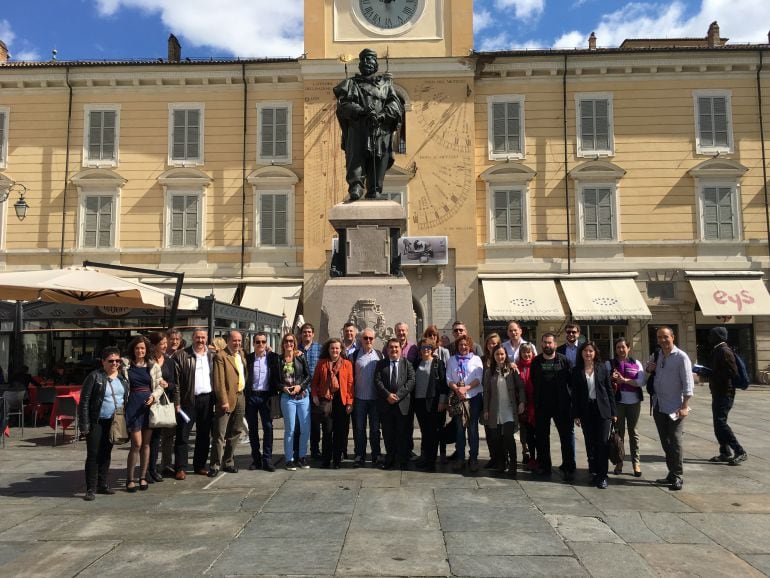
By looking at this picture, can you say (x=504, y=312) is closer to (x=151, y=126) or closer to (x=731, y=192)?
(x=731, y=192)

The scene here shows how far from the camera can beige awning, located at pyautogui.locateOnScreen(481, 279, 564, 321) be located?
2078 cm

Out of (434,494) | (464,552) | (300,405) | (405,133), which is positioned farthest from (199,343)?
(405,133)

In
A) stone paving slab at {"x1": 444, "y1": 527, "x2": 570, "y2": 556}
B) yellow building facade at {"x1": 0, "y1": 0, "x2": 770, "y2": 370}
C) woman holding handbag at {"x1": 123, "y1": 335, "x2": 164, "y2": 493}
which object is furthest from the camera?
yellow building facade at {"x1": 0, "y1": 0, "x2": 770, "y2": 370}

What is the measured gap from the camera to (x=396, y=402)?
718cm

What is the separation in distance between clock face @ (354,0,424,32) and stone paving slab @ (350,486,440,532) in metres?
20.2

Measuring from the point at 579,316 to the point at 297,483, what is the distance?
15.9m

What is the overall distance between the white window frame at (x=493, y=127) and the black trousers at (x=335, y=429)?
16958mm

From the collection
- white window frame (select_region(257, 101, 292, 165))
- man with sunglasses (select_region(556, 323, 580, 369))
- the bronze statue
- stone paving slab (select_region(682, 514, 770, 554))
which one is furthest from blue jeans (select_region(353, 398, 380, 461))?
white window frame (select_region(257, 101, 292, 165))

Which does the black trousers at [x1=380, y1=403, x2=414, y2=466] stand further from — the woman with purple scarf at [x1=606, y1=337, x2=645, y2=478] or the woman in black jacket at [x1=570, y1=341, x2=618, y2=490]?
the woman with purple scarf at [x1=606, y1=337, x2=645, y2=478]

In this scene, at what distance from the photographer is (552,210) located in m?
22.4

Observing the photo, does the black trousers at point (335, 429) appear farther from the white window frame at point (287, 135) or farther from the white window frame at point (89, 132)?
the white window frame at point (89, 132)

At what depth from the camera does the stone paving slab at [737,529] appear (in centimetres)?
457

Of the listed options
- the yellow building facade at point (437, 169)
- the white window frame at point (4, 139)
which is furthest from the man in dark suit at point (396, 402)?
the white window frame at point (4, 139)

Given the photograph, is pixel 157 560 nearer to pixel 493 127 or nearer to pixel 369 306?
pixel 369 306
